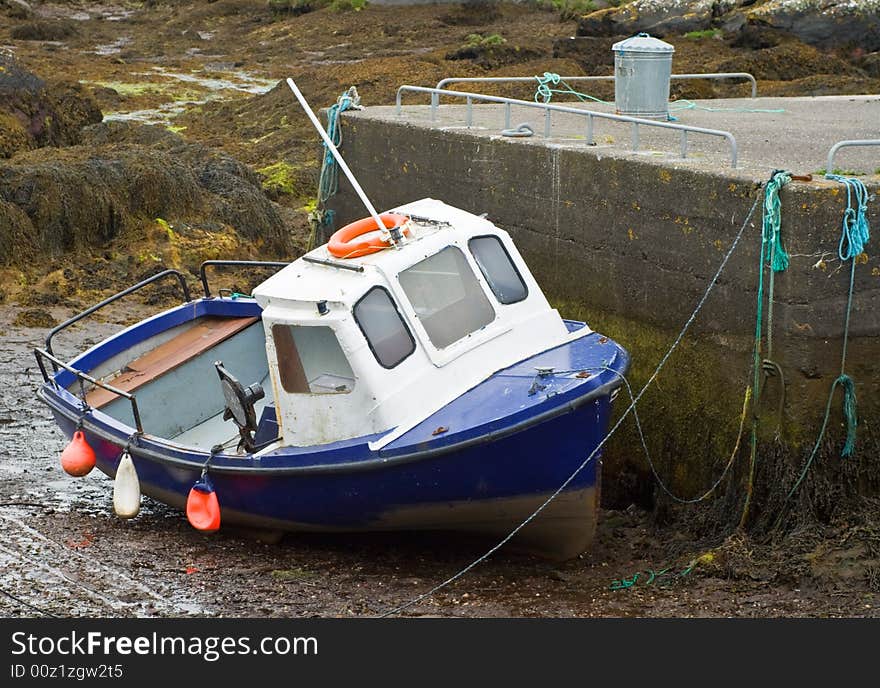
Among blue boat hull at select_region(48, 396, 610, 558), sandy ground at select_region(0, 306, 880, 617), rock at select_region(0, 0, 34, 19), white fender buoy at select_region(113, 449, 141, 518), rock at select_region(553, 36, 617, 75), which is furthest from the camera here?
rock at select_region(0, 0, 34, 19)

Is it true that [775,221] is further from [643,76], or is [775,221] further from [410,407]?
[643,76]

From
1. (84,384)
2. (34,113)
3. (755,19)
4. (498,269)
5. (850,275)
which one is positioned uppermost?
(850,275)

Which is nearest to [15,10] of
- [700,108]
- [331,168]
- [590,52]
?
[590,52]

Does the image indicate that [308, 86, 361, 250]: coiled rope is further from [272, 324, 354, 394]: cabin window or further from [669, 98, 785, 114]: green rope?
[272, 324, 354, 394]: cabin window

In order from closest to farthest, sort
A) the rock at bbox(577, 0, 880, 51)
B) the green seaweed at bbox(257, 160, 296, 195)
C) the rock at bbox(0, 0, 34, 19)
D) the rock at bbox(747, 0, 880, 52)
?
the green seaweed at bbox(257, 160, 296, 195) < the rock at bbox(747, 0, 880, 52) < the rock at bbox(577, 0, 880, 51) < the rock at bbox(0, 0, 34, 19)

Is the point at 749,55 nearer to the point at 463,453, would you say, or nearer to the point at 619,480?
the point at 619,480

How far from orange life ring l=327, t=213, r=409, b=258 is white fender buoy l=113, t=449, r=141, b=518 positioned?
6.54ft

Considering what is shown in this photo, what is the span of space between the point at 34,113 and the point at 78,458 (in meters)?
13.2

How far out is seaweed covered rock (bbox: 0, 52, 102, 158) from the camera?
19.8 meters

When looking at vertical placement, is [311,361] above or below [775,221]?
below

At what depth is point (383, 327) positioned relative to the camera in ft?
26.3

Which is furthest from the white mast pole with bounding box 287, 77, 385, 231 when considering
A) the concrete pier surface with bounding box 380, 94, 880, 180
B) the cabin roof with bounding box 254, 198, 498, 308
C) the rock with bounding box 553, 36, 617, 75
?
the rock with bounding box 553, 36, 617, 75

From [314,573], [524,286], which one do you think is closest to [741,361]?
[524,286]

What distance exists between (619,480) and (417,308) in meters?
2.25
